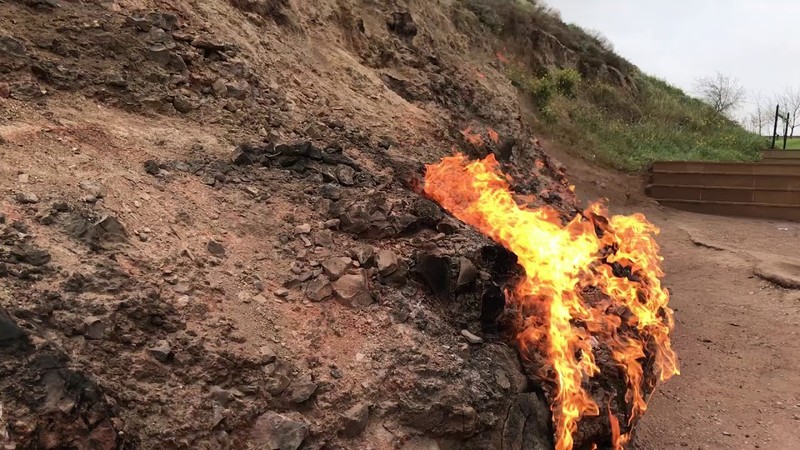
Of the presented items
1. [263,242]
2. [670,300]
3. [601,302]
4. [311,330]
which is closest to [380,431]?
[311,330]

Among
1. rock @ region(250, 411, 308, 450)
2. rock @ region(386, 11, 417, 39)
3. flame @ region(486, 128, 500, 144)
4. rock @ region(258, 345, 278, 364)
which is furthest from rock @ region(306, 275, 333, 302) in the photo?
rock @ region(386, 11, 417, 39)

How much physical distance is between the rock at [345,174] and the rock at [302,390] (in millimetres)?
2806

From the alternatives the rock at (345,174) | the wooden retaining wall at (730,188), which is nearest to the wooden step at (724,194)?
the wooden retaining wall at (730,188)

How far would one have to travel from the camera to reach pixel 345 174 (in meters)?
6.67

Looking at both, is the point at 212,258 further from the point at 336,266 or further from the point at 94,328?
the point at 94,328

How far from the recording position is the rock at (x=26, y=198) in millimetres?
4367

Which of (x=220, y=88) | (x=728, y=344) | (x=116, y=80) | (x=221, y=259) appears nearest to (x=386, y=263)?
(x=221, y=259)

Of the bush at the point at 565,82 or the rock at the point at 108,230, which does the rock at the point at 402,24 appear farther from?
the bush at the point at 565,82

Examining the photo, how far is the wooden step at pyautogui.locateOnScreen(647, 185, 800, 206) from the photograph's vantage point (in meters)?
15.1

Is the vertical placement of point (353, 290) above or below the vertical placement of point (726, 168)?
below

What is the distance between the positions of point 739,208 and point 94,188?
1588 cm

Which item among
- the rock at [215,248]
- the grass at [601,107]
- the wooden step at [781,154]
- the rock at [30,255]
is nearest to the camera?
the rock at [30,255]

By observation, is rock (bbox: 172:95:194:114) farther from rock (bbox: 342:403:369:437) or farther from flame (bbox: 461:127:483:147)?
flame (bbox: 461:127:483:147)

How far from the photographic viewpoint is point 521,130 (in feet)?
42.9
